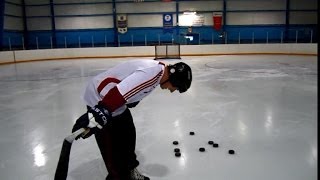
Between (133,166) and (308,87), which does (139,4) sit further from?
(133,166)

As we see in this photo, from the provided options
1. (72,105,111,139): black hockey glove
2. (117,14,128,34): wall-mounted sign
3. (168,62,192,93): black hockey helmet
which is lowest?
(72,105,111,139): black hockey glove

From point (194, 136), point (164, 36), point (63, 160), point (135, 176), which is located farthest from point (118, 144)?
point (164, 36)

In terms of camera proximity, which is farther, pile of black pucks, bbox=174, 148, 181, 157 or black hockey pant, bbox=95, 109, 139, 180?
pile of black pucks, bbox=174, 148, 181, 157

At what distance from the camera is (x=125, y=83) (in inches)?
81.9

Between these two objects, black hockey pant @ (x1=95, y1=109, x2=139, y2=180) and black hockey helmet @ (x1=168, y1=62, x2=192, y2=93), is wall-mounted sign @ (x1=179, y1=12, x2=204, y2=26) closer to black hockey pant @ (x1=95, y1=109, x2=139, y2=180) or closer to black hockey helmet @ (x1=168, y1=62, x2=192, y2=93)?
black hockey pant @ (x1=95, y1=109, x2=139, y2=180)

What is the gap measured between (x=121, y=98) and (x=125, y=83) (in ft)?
0.37

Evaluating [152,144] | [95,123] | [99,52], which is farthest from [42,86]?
[99,52]

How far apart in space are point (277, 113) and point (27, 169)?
4014 mm

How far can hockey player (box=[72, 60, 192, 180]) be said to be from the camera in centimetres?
205

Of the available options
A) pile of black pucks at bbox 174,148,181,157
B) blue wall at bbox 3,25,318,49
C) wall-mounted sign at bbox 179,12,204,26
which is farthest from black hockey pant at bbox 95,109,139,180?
wall-mounted sign at bbox 179,12,204,26

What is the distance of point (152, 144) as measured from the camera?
12.8ft

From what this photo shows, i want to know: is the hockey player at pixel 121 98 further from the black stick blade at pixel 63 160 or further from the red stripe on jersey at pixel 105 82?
the black stick blade at pixel 63 160

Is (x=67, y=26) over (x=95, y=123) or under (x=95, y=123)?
over

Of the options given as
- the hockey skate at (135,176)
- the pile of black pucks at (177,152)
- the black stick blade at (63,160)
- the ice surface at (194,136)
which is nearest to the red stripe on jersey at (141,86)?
the black stick blade at (63,160)
